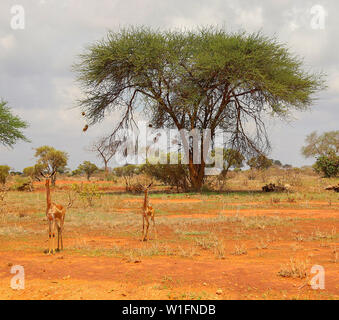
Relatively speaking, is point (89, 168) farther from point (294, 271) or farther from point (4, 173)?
point (294, 271)

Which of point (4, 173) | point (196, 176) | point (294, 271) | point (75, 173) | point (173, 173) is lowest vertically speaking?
point (294, 271)

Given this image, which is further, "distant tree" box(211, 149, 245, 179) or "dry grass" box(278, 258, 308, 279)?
"distant tree" box(211, 149, 245, 179)

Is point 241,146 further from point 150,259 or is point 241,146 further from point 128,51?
point 150,259

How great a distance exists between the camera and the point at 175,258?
6.86 m

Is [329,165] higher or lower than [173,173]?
higher

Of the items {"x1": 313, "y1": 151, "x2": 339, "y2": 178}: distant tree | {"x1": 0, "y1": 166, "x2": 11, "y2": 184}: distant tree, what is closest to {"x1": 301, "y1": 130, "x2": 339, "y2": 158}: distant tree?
{"x1": 313, "y1": 151, "x2": 339, "y2": 178}: distant tree

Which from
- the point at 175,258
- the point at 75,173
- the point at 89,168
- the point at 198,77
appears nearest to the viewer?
the point at 175,258

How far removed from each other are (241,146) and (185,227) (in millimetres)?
14796

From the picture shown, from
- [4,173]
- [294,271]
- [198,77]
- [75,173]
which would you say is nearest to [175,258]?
[294,271]

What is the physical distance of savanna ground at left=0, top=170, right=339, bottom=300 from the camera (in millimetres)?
4918

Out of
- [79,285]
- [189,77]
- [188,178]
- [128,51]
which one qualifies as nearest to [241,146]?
[188,178]

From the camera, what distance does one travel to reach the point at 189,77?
2220 centimetres
